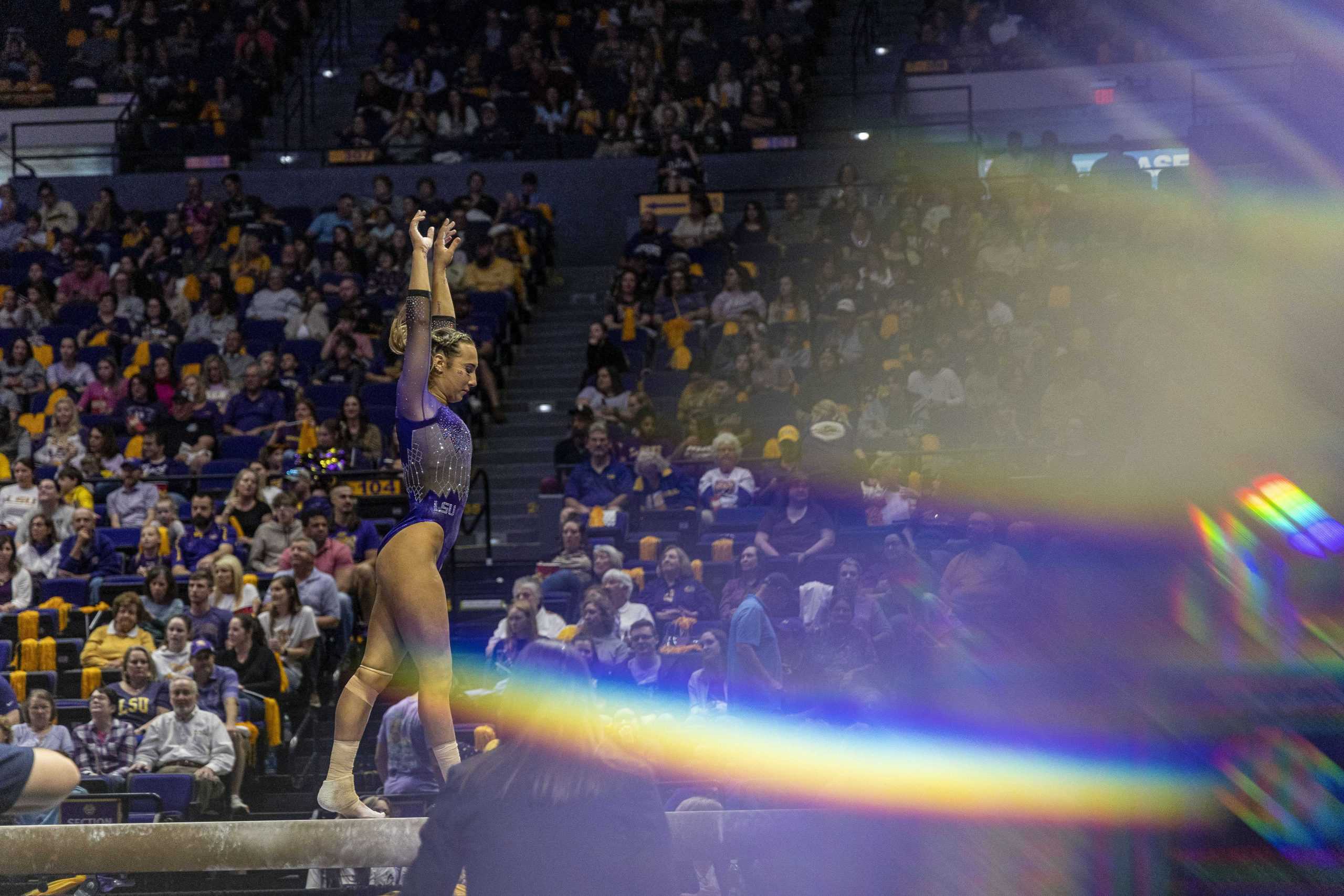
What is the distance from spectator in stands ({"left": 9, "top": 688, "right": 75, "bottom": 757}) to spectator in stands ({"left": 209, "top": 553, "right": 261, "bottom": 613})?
1.86m

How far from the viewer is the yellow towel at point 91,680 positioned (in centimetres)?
970

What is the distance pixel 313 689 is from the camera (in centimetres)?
1027

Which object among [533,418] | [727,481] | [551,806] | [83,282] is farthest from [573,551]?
[83,282]

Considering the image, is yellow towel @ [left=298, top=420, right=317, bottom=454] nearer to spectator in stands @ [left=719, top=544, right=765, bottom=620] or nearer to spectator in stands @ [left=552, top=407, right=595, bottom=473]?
spectator in stands @ [left=552, top=407, right=595, bottom=473]

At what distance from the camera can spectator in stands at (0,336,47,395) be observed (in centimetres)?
1491

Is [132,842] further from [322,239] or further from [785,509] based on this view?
[322,239]

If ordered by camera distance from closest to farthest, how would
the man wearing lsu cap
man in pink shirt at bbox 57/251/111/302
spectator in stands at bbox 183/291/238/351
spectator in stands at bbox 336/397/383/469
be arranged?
the man wearing lsu cap, spectator in stands at bbox 336/397/383/469, spectator in stands at bbox 183/291/238/351, man in pink shirt at bbox 57/251/111/302

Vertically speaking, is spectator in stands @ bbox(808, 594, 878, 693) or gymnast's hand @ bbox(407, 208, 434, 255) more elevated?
gymnast's hand @ bbox(407, 208, 434, 255)

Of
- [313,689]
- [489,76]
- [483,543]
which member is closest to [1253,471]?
[313,689]

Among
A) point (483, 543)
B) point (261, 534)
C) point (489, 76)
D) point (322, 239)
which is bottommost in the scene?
point (483, 543)

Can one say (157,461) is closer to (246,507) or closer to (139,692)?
(246,507)

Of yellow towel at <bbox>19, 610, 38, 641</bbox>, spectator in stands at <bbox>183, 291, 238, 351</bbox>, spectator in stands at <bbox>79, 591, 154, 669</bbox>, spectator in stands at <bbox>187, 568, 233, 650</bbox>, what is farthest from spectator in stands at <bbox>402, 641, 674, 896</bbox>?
spectator in stands at <bbox>183, 291, 238, 351</bbox>

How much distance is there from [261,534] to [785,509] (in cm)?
422

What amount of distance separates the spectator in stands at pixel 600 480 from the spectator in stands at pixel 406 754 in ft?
15.4
